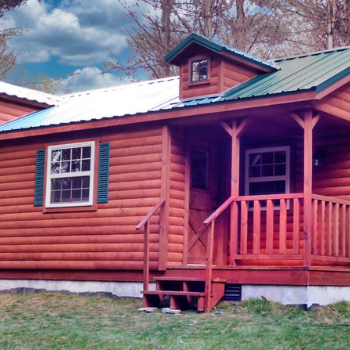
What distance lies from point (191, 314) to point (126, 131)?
4103mm

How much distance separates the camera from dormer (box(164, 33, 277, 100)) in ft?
44.1

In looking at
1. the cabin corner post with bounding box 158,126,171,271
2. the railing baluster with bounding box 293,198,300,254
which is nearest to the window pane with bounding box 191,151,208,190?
the cabin corner post with bounding box 158,126,171,271

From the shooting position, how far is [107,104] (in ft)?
51.8

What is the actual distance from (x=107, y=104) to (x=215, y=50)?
3.35 metres

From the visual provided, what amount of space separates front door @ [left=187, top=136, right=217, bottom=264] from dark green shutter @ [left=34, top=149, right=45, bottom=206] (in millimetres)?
3094

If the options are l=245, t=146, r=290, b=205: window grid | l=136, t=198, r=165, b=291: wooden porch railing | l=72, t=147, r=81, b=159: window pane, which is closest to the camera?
l=136, t=198, r=165, b=291: wooden porch railing

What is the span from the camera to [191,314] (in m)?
11.1

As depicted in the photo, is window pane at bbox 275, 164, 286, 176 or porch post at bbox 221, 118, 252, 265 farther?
window pane at bbox 275, 164, 286, 176

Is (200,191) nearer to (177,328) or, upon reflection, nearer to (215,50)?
(215,50)

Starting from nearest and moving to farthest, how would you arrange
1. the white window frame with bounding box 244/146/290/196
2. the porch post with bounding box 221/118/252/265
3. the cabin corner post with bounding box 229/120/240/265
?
1. the cabin corner post with bounding box 229/120/240/265
2. the porch post with bounding box 221/118/252/265
3. the white window frame with bounding box 244/146/290/196

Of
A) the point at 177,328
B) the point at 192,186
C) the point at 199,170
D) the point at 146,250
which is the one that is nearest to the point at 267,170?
the point at 199,170

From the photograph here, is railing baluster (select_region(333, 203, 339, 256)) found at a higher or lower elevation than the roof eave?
lower

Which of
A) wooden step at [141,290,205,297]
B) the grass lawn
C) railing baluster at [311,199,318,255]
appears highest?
railing baluster at [311,199,318,255]

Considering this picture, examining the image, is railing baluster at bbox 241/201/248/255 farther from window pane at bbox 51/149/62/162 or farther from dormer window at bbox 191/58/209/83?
window pane at bbox 51/149/62/162
